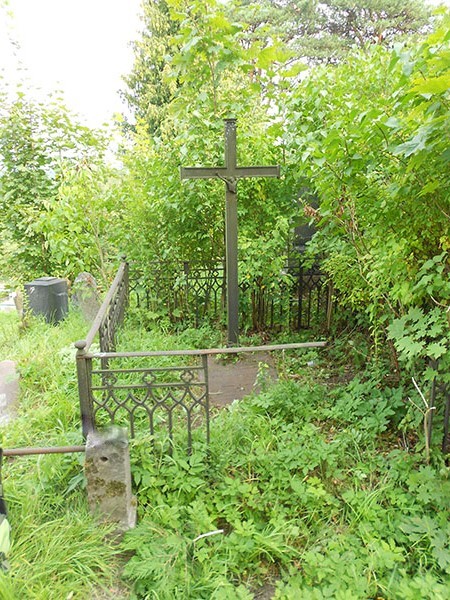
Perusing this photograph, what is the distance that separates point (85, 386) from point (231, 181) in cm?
244

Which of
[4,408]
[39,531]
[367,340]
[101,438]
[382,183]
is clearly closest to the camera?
[39,531]

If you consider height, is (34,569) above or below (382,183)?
below

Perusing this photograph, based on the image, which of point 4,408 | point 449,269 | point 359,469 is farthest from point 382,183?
point 4,408

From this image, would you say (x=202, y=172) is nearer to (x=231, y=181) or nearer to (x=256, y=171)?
(x=231, y=181)

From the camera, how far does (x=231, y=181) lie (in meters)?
3.87

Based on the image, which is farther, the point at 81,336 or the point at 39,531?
the point at 81,336

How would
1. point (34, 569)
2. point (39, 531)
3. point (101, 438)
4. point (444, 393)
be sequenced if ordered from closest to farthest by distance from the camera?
point (34, 569), point (39, 531), point (101, 438), point (444, 393)

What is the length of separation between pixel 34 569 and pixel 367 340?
3.12 meters

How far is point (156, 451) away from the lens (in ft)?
7.84

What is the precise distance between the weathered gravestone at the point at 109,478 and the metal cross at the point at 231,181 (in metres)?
2.20

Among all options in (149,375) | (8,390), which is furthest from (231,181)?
(8,390)

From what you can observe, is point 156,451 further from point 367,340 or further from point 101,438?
point 367,340

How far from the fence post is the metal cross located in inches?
81.1

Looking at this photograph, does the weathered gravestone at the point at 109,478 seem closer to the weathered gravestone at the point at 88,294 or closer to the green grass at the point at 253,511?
the green grass at the point at 253,511
